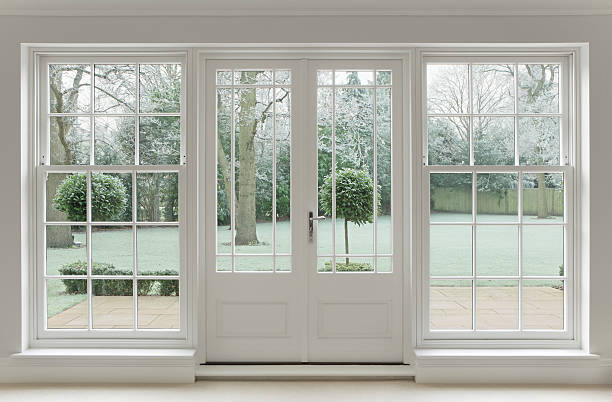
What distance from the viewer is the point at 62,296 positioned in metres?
3.74

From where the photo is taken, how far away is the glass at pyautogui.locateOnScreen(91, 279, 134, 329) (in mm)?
3734

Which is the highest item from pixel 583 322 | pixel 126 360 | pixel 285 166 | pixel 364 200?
pixel 285 166

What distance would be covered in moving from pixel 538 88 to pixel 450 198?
3.60ft

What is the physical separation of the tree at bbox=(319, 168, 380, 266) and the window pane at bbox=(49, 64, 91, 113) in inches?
79.2

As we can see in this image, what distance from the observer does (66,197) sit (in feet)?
12.2

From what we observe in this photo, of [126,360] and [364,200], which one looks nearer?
[126,360]

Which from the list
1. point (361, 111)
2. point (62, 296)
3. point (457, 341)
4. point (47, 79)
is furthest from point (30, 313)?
point (457, 341)

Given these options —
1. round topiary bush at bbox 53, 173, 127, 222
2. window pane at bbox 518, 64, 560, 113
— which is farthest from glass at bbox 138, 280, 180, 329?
window pane at bbox 518, 64, 560, 113

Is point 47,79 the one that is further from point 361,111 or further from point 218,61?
point 361,111

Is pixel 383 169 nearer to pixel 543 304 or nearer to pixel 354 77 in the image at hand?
pixel 354 77

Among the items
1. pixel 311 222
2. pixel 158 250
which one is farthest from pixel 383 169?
pixel 158 250

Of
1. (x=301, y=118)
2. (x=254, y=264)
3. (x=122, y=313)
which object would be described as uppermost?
(x=301, y=118)

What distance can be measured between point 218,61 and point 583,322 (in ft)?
11.2

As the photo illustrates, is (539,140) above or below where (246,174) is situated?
above
